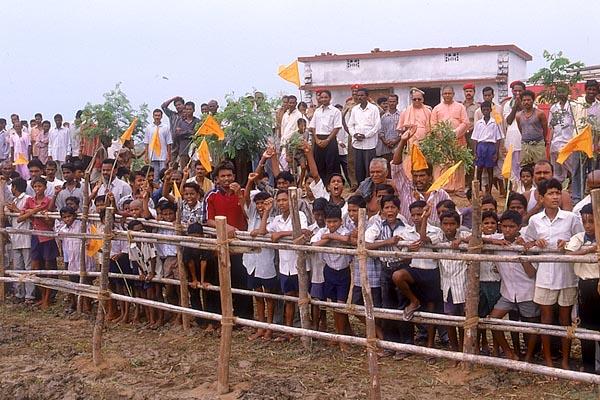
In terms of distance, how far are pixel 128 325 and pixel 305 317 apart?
95.2 inches

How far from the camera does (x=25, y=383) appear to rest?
6.46 metres

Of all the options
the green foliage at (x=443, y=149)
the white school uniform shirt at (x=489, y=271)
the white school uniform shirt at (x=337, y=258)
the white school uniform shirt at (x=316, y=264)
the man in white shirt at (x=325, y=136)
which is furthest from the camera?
the man in white shirt at (x=325, y=136)

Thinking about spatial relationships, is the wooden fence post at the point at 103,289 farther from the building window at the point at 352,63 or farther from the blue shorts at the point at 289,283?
the building window at the point at 352,63

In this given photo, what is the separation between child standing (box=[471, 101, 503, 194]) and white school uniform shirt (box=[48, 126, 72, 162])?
7553 millimetres

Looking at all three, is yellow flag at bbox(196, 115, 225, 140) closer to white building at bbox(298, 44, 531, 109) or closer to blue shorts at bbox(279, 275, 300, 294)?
blue shorts at bbox(279, 275, 300, 294)

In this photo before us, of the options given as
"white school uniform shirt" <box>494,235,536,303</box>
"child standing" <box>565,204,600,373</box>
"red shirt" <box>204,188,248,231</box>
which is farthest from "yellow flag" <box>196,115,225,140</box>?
"child standing" <box>565,204,600,373</box>

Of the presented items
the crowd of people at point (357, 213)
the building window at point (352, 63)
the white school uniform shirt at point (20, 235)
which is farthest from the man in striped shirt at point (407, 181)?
the building window at point (352, 63)

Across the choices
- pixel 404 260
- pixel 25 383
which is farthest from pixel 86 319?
pixel 404 260

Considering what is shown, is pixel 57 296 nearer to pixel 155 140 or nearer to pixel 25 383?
pixel 155 140

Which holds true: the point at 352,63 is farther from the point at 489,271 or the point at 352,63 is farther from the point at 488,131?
the point at 489,271

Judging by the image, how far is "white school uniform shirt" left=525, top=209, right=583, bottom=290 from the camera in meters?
5.41

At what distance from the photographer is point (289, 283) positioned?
6887 millimetres

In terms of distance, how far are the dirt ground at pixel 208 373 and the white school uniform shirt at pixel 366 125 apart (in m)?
3.33

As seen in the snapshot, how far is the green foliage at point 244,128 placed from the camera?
8.70 metres
